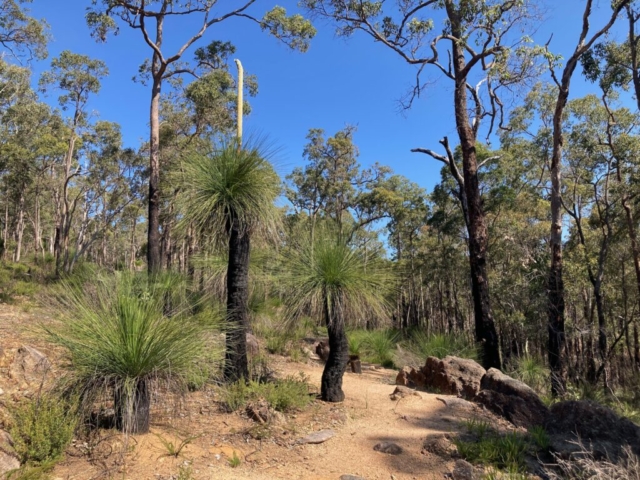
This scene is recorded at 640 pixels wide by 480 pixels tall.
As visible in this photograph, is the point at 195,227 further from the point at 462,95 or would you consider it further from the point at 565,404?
the point at 462,95

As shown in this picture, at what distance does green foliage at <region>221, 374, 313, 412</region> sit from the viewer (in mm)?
4852

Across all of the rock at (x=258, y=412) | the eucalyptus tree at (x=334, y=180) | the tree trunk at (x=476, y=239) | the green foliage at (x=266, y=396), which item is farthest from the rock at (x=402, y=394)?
the eucalyptus tree at (x=334, y=180)

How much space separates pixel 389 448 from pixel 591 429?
223cm

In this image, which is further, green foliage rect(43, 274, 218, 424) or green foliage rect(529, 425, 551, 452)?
green foliage rect(529, 425, 551, 452)

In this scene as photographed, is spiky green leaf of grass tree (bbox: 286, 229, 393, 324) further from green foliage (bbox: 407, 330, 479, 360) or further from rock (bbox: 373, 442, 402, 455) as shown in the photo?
green foliage (bbox: 407, 330, 479, 360)

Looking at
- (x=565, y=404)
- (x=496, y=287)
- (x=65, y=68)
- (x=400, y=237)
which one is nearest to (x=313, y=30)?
(x=565, y=404)

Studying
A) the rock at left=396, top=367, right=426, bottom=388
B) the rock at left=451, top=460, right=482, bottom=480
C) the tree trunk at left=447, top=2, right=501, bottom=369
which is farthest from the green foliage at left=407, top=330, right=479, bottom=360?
the rock at left=451, top=460, right=482, bottom=480

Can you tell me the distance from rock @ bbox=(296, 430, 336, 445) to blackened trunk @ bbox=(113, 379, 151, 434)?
1635 millimetres

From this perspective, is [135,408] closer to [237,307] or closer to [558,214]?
[237,307]

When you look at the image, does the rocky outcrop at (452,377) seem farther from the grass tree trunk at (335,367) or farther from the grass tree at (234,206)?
the grass tree at (234,206)

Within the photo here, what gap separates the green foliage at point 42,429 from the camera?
305 centimetres

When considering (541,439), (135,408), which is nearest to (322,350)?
(541,439)

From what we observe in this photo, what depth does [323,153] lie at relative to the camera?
25.9 meters

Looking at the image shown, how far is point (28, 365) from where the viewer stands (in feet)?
14.8
